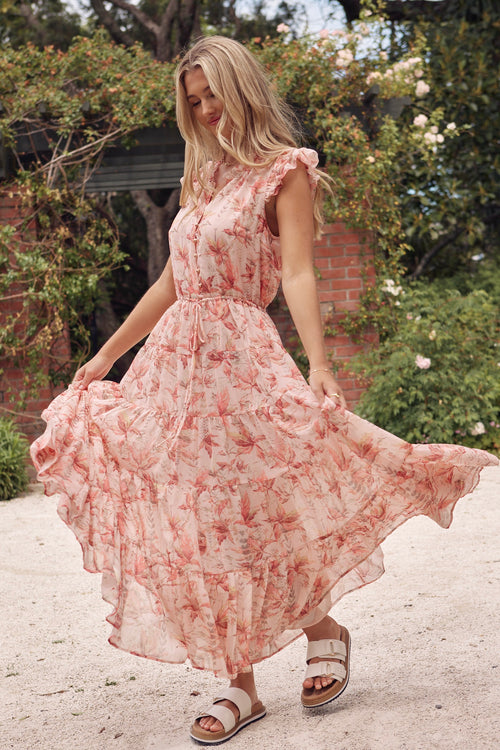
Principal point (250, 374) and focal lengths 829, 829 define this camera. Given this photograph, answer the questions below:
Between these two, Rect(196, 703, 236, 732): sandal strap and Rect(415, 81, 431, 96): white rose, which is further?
Rect(415, 81, 431, 96): white rose

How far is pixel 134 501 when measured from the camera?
2.15 metres

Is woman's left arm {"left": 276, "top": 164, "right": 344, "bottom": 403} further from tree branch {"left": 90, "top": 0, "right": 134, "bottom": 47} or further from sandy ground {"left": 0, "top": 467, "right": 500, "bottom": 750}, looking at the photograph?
tree branch {"left": 90, "top": 0, "right": 134, "bottom": 47}

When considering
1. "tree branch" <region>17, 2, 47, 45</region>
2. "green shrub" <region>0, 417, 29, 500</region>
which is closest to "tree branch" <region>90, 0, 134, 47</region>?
"tree branch" <region>17, 2, 47, 45</region>

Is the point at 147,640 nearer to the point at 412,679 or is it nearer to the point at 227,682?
the point at 227,682

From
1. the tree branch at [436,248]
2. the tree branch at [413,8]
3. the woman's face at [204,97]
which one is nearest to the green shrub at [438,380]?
the tree branch at [436,248]

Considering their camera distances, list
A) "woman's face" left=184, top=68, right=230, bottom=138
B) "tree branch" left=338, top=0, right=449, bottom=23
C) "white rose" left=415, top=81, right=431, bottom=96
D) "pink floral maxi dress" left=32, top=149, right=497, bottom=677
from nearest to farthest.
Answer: "pink floral maxi dress" left=32, top=149, right=497, bottom=677
"woman's face" left=184, top=68, right=230, bottom=138
"white rose" left=415, top=81, right=431, bottom=96
"tree branch" left=338, top=0, right=449, bottom=23

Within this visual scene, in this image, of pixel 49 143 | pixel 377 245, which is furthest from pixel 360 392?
pixel 49 143

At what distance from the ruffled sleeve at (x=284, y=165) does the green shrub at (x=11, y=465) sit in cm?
383

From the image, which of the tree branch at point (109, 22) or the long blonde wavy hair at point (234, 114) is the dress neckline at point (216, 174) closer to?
the long blonde wavy hair at point (234, 114)

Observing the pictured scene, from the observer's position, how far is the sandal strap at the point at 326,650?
7.27ft

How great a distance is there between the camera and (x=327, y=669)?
2.19 m

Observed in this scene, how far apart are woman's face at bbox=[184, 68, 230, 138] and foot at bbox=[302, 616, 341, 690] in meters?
1.33

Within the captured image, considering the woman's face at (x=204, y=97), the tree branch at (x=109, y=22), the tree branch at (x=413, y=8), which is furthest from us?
the tree branch at (x=109, y=22)

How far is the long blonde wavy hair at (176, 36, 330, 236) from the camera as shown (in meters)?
2.08
